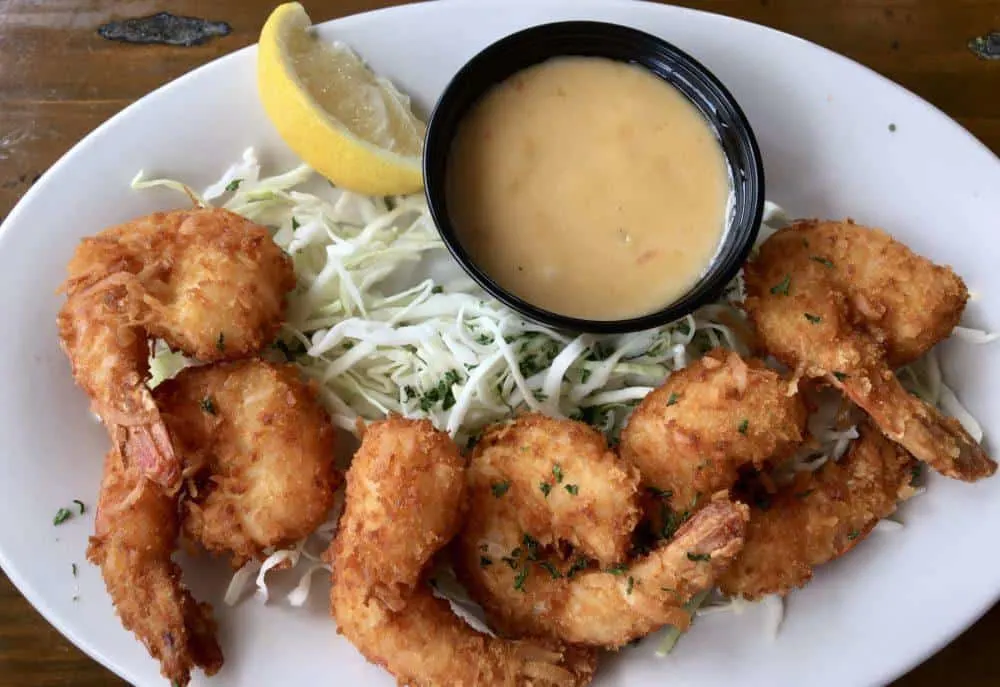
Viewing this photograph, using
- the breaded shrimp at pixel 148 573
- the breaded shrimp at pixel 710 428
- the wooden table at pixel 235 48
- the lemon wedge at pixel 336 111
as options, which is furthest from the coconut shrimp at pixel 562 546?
the wooden table at pixel 235 48

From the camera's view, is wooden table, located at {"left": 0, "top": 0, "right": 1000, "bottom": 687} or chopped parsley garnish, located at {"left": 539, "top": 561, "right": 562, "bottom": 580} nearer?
chopped parsley garnish, located at {"left": 539, "top": 561, "right": 562, "bottom": 580}

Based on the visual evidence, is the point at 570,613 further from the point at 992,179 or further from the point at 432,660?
the point at 992,179

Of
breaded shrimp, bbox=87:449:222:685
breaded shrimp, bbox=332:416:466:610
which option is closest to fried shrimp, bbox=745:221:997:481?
breaded shrimp, bbox=332:416:466:610

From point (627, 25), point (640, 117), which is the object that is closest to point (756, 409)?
point (640, 117)

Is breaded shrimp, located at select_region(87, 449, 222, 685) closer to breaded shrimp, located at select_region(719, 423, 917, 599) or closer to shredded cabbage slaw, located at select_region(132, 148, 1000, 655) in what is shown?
shredded cabbage slaw, located at select_region(132, 148, 1000, 655)

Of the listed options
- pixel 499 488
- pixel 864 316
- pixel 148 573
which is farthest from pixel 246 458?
pixel 864 316

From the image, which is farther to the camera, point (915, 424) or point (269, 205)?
point (269, 205)
